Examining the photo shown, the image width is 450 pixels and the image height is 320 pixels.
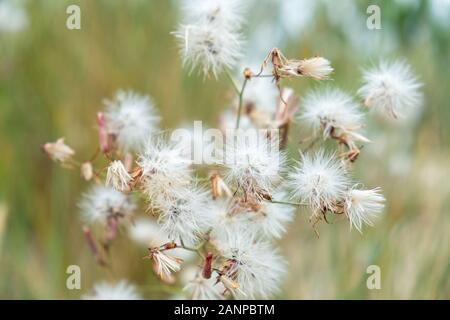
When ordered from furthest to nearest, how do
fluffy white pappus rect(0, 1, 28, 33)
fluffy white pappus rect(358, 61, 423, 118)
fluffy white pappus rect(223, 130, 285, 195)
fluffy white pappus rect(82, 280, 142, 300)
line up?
fluffy white pappus rect(0, 1, 28, 33) < fluffy white pappus rect(82, 280, 142, 300) < fluffy white pappus rect(358, 61, 423, 118) < fluffy white pappus rect(223, 130, 285, 195)

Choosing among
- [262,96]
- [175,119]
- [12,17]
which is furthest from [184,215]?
[12,17]

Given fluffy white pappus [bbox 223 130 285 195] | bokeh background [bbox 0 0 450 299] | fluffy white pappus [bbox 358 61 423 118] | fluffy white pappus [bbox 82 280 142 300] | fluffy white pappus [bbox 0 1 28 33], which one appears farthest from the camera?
fluffy white pappus [bbox 0 1 28 33]

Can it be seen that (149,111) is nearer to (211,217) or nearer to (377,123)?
(211,217)

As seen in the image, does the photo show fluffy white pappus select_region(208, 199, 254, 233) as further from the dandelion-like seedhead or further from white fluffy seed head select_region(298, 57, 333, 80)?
white fluffy seed head select_region(298, 57, 333, 80)

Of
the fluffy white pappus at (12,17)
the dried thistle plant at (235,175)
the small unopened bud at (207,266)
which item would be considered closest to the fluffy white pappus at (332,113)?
the dried thistle plant at (235,175)

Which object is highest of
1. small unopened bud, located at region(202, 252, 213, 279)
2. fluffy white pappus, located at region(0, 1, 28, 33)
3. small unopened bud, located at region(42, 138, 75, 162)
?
fluffy white pappus, located at region(0, 1, 28, 33)

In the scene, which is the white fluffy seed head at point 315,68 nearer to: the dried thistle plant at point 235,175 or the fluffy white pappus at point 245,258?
the dried thistle plant at point 235,175

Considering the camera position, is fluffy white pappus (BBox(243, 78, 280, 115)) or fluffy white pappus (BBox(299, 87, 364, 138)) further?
fluffy white pappus (BBox(243, 78, 280, 115))

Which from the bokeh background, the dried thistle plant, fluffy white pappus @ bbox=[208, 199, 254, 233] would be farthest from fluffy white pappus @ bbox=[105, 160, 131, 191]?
the bokeh background

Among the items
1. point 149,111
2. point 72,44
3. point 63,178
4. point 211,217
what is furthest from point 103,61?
point 211,217
